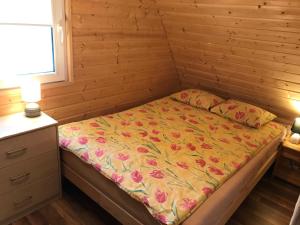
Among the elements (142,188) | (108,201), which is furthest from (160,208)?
(108,201)

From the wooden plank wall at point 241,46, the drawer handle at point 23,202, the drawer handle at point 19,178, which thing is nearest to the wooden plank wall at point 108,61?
the wooden plank wall at point 241,46

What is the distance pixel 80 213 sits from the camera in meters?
2.04

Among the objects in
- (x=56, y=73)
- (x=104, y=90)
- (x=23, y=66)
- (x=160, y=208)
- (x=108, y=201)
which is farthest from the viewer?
(x=104, y=90)

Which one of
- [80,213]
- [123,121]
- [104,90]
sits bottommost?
[80,213]

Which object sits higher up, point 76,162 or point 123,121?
point 123,121

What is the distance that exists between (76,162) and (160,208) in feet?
2.78

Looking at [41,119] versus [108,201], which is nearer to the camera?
[108,201]

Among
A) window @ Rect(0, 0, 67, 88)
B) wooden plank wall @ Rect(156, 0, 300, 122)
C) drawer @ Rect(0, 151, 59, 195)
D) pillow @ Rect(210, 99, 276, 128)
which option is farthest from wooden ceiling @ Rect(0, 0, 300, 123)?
drawer @ Rect(0, 151, 59, 195)

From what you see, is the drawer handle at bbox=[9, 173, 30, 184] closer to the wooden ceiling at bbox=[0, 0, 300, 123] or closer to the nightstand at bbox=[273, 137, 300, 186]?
the wooden ceiling at bbox=[0, 0, 300, 123]

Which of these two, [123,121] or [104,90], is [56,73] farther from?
[123,121]

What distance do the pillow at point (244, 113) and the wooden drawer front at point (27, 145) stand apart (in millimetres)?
1762

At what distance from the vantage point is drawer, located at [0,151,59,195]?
1.80 m

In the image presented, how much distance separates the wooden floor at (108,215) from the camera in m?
1.97

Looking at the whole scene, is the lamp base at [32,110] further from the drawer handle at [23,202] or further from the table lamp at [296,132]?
the table lamp at [296,132]
